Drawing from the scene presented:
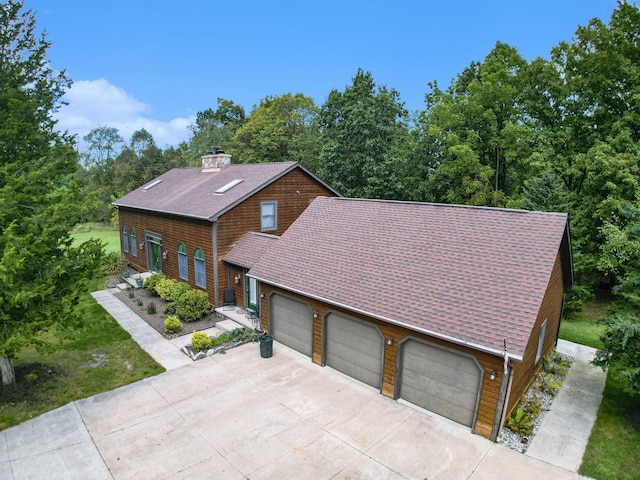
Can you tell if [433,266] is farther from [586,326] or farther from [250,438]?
[586,326]

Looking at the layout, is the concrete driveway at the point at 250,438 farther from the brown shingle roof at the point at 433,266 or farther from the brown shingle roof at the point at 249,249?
the brown shingle roof at the point at 249,249

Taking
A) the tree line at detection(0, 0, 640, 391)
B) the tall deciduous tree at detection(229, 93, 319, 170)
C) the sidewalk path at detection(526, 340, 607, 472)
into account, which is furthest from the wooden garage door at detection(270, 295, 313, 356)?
the tall deciduous tree at detection(229, 93, 319, 170)

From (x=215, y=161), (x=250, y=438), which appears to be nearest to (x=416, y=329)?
(x=250, y=438)

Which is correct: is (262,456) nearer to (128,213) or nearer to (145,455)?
(145,455)

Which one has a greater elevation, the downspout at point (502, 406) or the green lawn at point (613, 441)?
the downspout at point (502, 406)

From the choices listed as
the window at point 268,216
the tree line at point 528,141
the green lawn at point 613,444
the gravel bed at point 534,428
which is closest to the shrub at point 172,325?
the tree line at point 528,141

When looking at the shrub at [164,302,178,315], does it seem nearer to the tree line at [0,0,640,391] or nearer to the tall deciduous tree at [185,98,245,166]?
the tree line at [0,0,640,391]

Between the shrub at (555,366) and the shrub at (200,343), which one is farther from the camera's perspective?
the shrub at (200,343)
